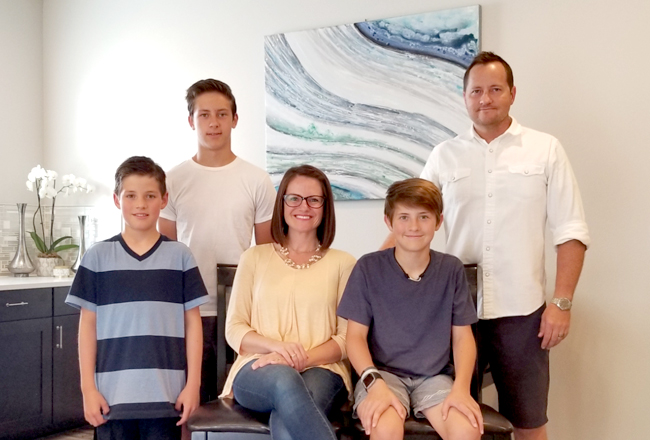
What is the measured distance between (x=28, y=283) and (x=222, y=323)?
156 cm

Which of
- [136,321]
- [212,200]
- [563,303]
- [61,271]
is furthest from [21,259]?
[563,303]

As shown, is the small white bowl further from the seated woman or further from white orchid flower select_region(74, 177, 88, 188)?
the seated woman

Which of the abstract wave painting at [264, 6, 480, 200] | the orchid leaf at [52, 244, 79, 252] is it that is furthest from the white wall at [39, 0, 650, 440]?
the orchid leaf at [52, 244, 79, 252]

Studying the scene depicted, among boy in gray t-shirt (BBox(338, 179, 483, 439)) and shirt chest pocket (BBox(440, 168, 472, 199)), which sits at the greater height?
shirt chest pocket (BBox(440, 168, 472, 199))

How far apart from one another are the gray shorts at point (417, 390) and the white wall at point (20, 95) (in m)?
2.82

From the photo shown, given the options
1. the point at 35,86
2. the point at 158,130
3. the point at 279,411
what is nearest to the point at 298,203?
the point at 279,411

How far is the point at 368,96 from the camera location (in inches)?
113

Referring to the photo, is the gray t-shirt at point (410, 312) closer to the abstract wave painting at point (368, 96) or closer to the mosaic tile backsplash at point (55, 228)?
the abstract wave painting at point (368, 96)

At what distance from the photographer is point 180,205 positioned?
213 centimetres

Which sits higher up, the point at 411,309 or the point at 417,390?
the point at 411,309

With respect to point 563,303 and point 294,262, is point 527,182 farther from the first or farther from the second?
point 294,262

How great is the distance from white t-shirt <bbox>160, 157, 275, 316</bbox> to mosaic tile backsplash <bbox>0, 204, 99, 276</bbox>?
1769mm

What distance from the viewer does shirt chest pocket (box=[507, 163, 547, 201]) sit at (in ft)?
6.34

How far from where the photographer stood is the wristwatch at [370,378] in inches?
66.1
